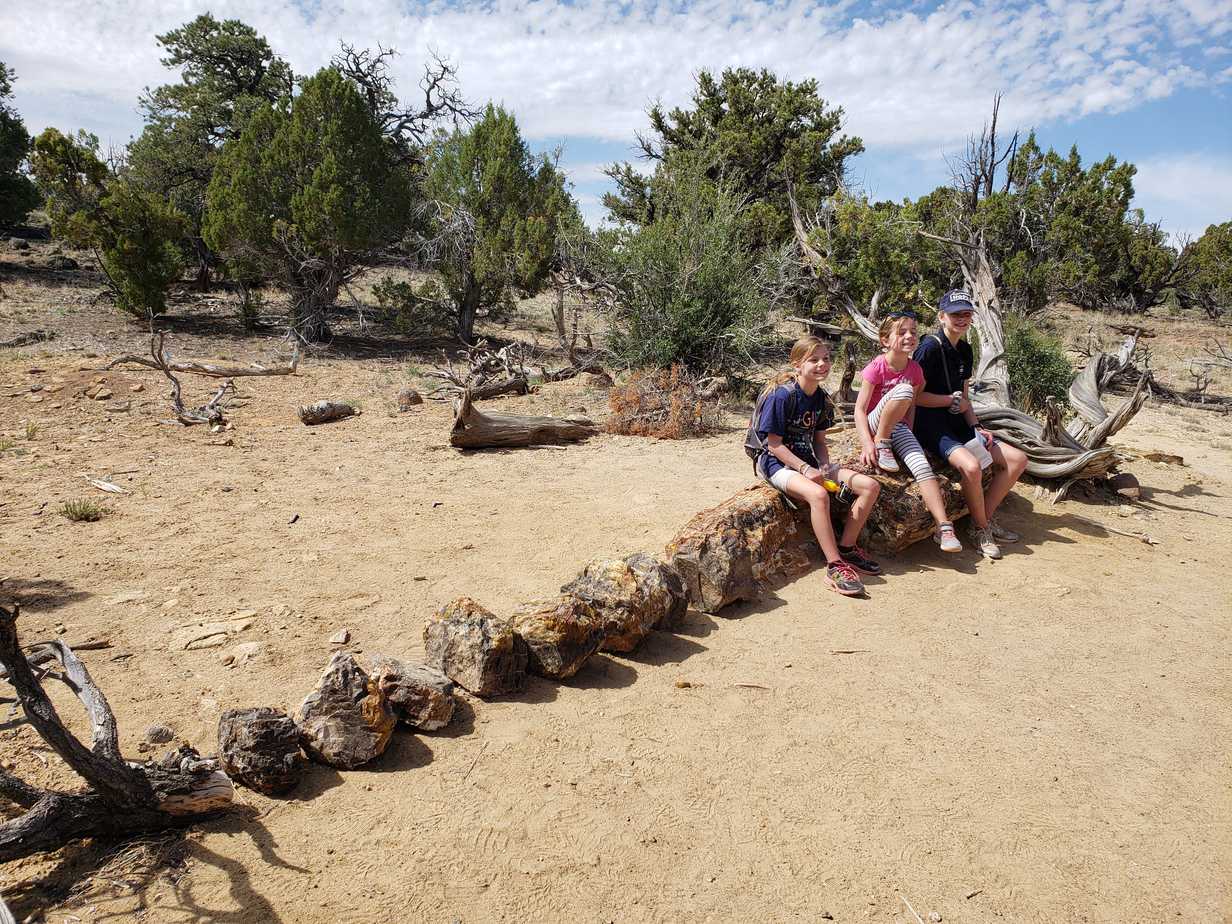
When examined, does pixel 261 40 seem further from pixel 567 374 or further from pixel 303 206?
pixel 567 374

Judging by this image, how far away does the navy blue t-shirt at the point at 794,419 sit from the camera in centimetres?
A: 470

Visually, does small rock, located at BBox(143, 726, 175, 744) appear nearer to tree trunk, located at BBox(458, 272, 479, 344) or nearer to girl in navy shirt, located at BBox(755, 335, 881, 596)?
girl in navy shirt, located at BBox(755, 335, 881, 596)

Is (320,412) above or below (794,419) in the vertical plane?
below

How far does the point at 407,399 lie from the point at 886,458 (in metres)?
6.56

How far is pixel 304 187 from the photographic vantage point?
41.3ft

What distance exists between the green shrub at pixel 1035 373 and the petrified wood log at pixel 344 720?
32.0 feet

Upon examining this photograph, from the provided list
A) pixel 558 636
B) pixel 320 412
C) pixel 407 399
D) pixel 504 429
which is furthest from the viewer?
pixel 407 399

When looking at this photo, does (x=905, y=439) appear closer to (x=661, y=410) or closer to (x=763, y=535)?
(x=763, y=535)

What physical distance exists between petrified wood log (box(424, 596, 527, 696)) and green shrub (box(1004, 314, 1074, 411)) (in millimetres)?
9077

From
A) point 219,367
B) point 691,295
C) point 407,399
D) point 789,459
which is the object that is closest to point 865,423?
point 789,459

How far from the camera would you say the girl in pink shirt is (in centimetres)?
489

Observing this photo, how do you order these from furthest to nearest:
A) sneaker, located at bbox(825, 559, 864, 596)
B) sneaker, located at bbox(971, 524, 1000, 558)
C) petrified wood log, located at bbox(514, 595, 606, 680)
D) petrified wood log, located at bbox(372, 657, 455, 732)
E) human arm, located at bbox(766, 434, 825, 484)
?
sneaker, located at bbox(971, 524, 1000, 558) → human arm, located at bbox(766, 434, 825, 484) → sneaker, located at bbox(825, 559, 864, 596) → petrified wood log, located at bbox(514, 595, 606, 680) → petrified wood log, located at bbox(372, 657, 455, 732)

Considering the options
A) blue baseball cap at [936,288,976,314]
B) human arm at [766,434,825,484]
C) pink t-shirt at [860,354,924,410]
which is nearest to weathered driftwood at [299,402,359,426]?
human arm at [766,434,825,484]

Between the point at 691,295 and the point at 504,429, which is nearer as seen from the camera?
the point at 504,429
